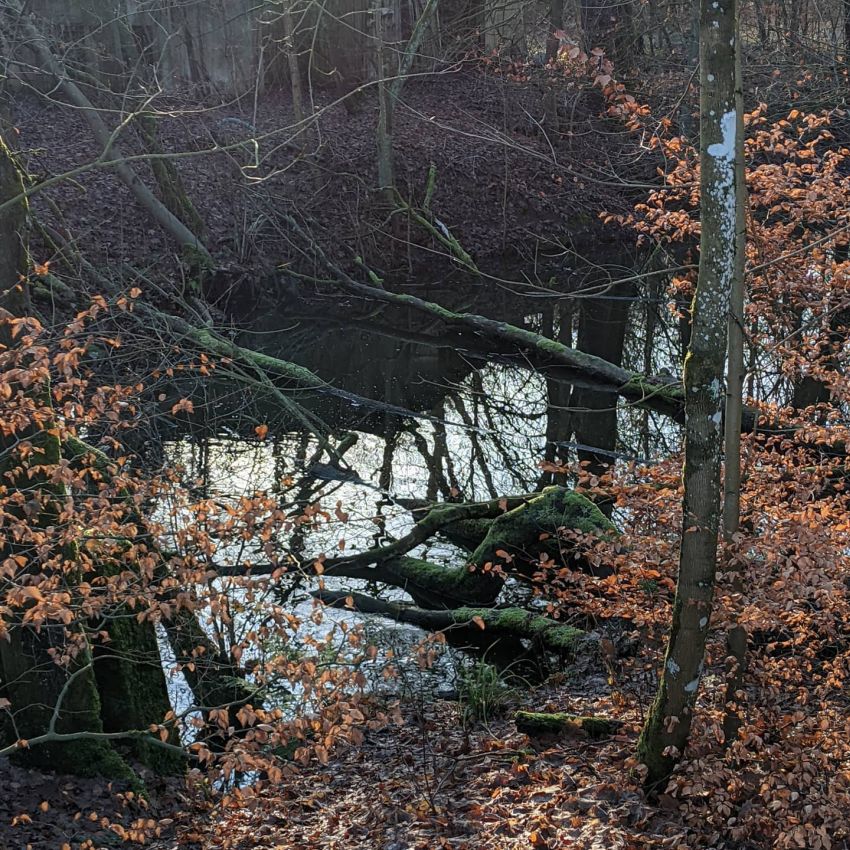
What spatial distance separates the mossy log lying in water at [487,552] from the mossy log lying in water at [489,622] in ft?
1.39

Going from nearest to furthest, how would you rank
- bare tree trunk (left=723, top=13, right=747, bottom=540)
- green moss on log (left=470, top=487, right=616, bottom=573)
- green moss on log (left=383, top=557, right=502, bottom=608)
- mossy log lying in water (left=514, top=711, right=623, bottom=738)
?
bare tree trunk (left=723, top=13, right=747, bottom=540) < mossy log lying in water (left=514, top=711, right=623, bottom=738) < green moss on log (left=470, top=487, right=616, bottom=573) < green moss on log (left=383, top=557, right=502, bottom=608)

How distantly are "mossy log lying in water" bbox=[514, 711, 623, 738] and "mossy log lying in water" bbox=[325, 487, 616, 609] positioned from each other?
2.43 meters

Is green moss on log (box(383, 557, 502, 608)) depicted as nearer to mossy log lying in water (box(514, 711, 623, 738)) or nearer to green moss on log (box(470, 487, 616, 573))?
green moss on log (box(470, 487, 616, 573))

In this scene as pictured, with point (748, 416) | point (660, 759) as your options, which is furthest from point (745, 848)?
point (748, 416)

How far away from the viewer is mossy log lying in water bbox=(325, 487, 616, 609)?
35.1 feet

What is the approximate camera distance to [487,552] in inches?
432

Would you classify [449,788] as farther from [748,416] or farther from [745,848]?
[748,416]

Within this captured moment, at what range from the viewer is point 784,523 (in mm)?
7008

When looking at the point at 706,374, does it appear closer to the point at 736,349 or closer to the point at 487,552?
the point at 736,349

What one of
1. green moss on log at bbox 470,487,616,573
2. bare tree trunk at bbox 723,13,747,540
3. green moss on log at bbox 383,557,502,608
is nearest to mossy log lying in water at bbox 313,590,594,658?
green moss on log at bbox 383,557,502,608

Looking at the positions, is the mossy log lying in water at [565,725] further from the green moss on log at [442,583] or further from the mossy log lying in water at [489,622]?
the green moss on log at [442,583]

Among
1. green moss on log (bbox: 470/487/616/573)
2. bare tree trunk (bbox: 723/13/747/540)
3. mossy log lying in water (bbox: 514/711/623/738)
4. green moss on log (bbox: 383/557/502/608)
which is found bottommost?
mossy log lying in water (bbox: 514/711/623/738)

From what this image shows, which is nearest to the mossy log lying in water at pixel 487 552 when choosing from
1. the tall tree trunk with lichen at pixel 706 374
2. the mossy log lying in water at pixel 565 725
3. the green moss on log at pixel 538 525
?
the green moss on log at pixel 538 525

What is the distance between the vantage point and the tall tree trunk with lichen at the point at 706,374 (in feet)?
17.6
